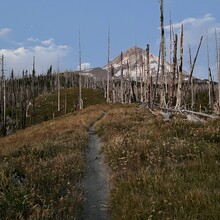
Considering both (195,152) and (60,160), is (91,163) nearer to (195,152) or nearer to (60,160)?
(60,160)

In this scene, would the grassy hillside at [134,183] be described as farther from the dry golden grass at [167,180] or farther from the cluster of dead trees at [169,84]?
the cluster of dead trees at [169,84]

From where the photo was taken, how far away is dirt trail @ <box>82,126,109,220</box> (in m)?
6.82

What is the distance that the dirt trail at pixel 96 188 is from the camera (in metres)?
6.82

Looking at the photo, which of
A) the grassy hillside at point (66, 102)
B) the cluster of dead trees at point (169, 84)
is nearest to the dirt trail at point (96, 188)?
the cluster of dead trees at point (169, 84)

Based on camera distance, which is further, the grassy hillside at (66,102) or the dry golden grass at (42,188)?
the grassy hillside at (66,102)

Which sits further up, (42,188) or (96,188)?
(42,188)

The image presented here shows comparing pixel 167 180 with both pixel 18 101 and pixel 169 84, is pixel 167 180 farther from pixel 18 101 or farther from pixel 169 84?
pixel 18 101

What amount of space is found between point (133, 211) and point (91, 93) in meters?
111

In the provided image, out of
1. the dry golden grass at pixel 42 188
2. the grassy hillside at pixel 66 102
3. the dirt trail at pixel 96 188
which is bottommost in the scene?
the dirt trail at pixel 96 188

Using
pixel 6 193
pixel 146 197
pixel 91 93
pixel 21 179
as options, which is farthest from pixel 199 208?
pixel 91 93

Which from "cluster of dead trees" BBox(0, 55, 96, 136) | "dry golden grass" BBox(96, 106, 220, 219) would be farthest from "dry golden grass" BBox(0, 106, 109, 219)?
"cluster of dead trees" BBox(0, 55, 96, 136)

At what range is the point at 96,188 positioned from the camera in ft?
28.1

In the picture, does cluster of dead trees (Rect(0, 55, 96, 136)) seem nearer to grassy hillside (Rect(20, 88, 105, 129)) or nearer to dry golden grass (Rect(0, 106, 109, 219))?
grassy hillside (Rect(20, 88, 105, 129))

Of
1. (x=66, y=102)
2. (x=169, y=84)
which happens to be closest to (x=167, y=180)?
(x=169, y=84)
